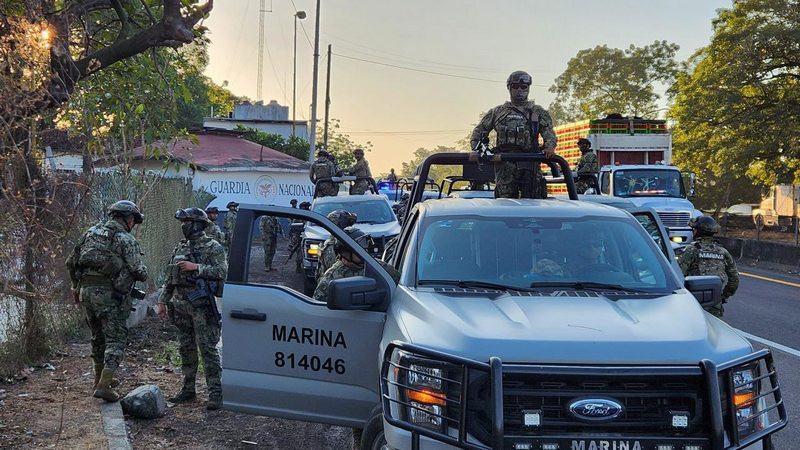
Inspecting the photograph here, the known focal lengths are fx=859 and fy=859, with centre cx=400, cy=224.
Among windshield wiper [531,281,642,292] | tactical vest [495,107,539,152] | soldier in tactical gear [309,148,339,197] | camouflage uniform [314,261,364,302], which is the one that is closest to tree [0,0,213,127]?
camouflage uniform [314,261,364,302]

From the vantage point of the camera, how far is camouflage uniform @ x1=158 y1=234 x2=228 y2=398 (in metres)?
7.51

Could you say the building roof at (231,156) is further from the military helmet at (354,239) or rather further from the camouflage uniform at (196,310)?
the camouflage uniform at (196,310)

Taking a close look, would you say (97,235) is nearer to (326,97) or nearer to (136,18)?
(136,18)

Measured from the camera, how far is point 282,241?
2842 cm

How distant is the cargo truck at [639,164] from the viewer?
54.9 feet

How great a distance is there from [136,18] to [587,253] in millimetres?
6016

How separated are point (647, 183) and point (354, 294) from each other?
14262 mm

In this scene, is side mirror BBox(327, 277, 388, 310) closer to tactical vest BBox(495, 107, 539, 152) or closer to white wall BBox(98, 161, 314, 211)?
tactical vest BBox(495, 107, 539, 152)

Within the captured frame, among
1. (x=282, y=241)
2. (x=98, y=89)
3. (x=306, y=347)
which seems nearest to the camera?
(x=306, y=347)

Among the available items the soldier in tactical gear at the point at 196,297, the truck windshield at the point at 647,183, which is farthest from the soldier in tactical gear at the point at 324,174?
the soldier in tactical gear at the point at 196,297

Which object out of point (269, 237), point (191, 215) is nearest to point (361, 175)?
Result: point (269, 237)

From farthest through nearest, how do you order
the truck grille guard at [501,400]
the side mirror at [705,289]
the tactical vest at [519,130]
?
1. the tactical vest at [519,130]
2. the side mirror at [705,289]
3. the truck grille guard at [501,400]

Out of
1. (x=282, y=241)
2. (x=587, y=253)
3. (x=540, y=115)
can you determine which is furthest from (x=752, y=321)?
(x=282, y=241)

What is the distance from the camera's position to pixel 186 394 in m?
7.71
